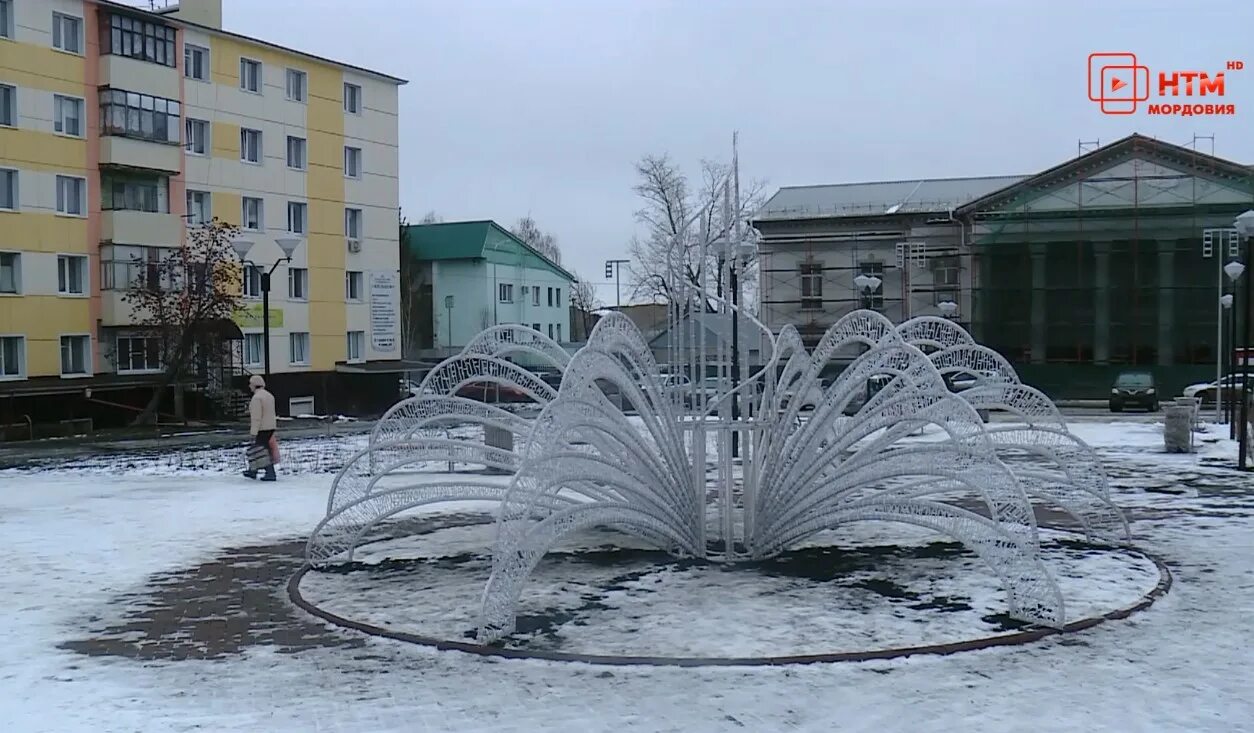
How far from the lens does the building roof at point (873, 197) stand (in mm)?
52188

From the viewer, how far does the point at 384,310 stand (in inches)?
1740

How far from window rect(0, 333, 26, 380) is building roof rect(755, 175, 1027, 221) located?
30.3 m

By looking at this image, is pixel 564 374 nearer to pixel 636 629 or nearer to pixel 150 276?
pixel 636 629

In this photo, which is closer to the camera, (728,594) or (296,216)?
(728,594)

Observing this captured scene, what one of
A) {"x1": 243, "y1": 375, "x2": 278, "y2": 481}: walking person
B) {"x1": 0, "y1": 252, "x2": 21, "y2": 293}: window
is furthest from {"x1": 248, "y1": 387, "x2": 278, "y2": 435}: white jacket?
{"x1": 0, "y1": 252, "x2": 21, "y2": 293}: window

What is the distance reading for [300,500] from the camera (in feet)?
54.6

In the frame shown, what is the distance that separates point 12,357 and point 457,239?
3314cm

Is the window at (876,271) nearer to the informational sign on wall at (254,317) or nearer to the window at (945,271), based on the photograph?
the window at (945,271)

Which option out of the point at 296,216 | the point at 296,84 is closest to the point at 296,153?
the point at 296,216

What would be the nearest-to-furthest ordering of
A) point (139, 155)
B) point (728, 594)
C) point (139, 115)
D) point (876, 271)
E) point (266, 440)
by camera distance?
1. point (728, 594)
2. point (266, 440)
3. point (139, 155)
4. point (139, 115)
5. point (876, 271)

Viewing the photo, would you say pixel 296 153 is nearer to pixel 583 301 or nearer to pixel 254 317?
pixel 254 317

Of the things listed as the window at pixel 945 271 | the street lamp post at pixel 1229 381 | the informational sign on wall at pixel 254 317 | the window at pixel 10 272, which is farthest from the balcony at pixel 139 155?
the window at pixel 945 271

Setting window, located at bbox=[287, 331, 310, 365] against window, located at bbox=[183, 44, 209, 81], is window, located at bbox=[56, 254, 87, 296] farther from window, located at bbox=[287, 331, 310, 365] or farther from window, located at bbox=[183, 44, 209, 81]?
window, located at bbox=[287, 331, 310, 365]

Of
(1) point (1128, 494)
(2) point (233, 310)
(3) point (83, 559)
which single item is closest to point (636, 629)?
(3) point (83, 559)
